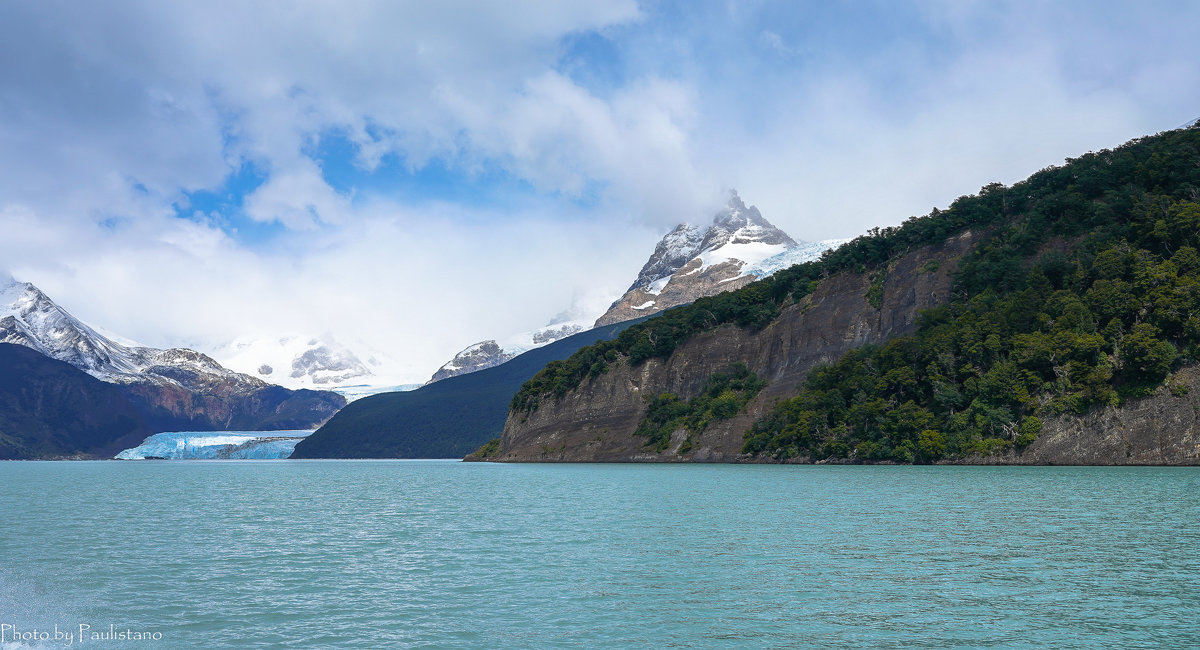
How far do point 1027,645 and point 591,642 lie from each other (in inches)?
394

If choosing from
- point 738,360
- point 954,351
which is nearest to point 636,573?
point 954,351

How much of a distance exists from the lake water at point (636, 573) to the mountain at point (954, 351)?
37.1 meters

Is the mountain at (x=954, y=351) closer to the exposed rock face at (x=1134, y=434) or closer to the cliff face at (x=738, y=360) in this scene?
the exposed rock face at (x=1134, y=434)

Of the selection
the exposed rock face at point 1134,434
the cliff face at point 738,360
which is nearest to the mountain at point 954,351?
the exposed rock face at point 1134,434

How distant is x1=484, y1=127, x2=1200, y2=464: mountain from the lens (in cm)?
8688

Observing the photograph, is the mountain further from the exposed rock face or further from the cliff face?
the cliff face

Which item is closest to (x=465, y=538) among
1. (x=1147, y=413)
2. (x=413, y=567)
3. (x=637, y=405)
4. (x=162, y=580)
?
(x=413, y=567)

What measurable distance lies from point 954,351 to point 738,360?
52.0 meters

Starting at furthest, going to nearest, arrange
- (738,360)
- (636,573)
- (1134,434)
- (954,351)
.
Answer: (738,360), (954,351), (1134,434), (636,573)

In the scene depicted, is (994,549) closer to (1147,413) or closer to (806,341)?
(1147,413)

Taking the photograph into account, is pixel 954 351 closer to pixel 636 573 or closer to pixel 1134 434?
pixel 1134 434

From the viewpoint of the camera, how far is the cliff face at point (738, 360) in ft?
440

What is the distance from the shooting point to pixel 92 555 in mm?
34625

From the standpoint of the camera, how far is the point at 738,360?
15588cm
